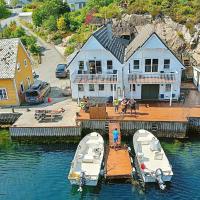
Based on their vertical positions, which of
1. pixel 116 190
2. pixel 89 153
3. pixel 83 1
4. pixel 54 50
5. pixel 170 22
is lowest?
pixel 116 190

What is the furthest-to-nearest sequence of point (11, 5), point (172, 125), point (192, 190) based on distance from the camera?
point (11, 5), point (172, 125), point (192, 190)

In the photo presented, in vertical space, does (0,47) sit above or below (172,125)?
above

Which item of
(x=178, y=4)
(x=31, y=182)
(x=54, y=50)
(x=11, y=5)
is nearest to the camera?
(x=31, y=182)

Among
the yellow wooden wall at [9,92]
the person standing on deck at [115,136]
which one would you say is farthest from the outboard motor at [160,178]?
the yellow wooden wall at [9,92]

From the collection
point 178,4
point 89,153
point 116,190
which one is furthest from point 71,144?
point 178,4

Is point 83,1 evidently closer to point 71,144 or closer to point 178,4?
point 178,4

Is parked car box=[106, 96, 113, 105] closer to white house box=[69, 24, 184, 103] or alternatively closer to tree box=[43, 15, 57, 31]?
white house box=[69, 24, 184, 103]

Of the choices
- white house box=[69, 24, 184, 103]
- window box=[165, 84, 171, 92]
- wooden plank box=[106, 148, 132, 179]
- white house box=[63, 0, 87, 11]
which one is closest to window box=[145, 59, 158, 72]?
white house box=[69, 24, 184, 103]

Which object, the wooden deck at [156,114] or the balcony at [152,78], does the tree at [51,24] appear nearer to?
the balcony at [152,78]
